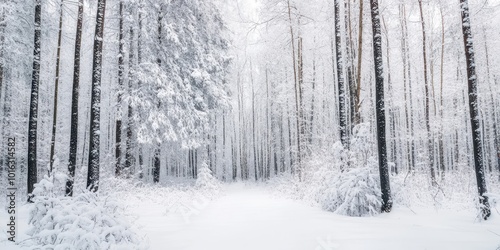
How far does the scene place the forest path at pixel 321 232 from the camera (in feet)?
14.8

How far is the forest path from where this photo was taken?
4.50 meters

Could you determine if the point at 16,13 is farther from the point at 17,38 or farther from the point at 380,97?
the point at 380,97

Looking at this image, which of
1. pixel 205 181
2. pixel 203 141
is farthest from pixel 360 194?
pixel 203 141

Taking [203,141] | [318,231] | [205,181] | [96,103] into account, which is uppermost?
[96,103]

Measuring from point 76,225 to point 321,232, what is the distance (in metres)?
4.04

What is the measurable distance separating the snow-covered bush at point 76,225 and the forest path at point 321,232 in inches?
24.5

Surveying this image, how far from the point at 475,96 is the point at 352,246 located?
530 cm

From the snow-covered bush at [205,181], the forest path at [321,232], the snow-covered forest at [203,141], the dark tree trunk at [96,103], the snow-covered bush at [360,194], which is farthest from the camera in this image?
the snow-covered bush at [205,181]

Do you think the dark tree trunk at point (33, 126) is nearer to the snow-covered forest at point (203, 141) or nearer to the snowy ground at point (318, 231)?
the snow-covered forest at point (203, 141)

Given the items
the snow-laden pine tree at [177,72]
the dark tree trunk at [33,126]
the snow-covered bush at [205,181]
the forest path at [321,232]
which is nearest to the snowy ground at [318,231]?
the forest path at [321,232]

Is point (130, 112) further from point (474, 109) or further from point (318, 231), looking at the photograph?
point (474, 109)

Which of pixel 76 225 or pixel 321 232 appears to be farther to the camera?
pixel 321 232

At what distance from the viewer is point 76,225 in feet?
13.6

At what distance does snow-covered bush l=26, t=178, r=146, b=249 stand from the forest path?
62 centimetres
